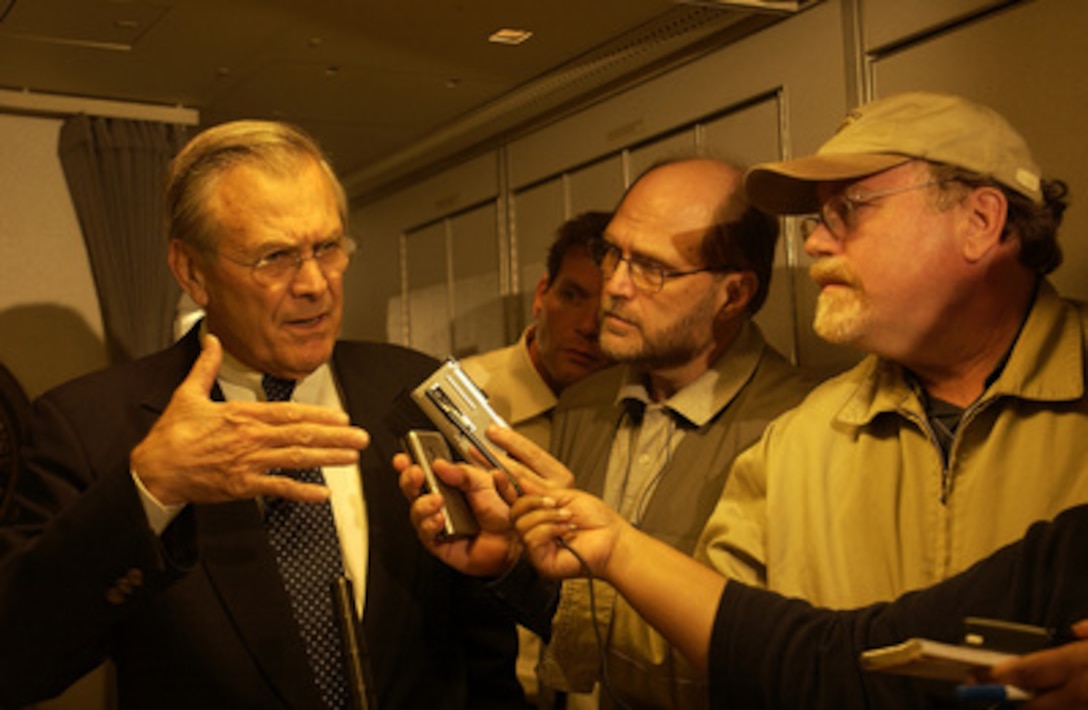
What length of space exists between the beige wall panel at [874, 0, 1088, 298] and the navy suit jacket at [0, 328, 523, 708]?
1.20 metres

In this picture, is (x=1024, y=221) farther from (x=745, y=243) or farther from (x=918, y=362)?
(x=745, y=243)

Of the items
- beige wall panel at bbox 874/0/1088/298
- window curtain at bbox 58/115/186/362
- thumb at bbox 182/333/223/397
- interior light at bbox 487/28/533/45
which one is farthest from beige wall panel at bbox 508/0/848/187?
thumb at bbox 182/333/223/397

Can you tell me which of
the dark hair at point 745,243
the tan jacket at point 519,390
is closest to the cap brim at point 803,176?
the dark hair at point 745,243

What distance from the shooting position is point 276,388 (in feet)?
5.58

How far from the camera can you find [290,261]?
5.48 feet

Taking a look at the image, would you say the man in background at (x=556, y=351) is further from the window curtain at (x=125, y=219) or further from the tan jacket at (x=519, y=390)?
the window curtain at (x=125, y=219)

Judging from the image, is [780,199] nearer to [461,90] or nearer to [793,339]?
[793,339]

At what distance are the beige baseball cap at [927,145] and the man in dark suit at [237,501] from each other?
2.37 feet

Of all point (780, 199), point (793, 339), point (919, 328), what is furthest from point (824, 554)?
point (793, 339)

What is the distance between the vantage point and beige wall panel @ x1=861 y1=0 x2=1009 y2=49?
2.15 m

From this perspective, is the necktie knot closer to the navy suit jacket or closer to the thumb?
the navy suit jacket

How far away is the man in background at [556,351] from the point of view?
8.72 ft

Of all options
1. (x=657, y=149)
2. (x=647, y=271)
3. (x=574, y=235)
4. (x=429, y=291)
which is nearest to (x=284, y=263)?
(x=647, y=271)

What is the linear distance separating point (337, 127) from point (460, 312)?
29.1 inches
